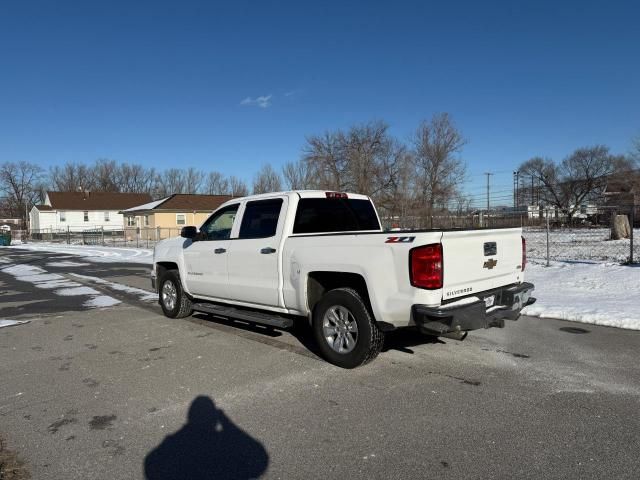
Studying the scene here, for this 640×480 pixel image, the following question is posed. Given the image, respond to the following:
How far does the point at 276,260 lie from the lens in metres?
5.93

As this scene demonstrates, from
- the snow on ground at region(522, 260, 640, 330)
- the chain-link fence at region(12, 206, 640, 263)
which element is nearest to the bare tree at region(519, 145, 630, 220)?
the chain-link fence at region(12, 206, 640, 263)

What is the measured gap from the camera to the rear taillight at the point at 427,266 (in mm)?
4492

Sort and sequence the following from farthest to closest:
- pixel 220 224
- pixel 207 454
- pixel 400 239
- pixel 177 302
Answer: pixel 177 302 → pixel 220 224 → pixel 400 239 → pixel 207 454

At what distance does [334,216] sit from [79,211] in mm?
66218

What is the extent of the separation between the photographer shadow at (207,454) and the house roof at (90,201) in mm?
67927

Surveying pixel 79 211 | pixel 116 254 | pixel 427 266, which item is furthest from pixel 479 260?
pixel 79 211

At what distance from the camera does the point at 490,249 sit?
524 centimetres

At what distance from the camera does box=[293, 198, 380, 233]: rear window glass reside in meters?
6.16

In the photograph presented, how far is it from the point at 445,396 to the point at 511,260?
2.02 m

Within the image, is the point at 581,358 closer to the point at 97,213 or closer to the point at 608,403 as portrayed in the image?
the point at 608,403

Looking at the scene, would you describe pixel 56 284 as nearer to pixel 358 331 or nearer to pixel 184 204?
pixel 358 331

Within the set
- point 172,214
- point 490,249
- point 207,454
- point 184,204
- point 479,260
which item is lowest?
point 207,454

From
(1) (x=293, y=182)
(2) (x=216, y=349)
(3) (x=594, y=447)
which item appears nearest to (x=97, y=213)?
(1) (x=293, y=182)

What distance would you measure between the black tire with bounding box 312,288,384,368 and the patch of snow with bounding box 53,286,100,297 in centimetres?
842
